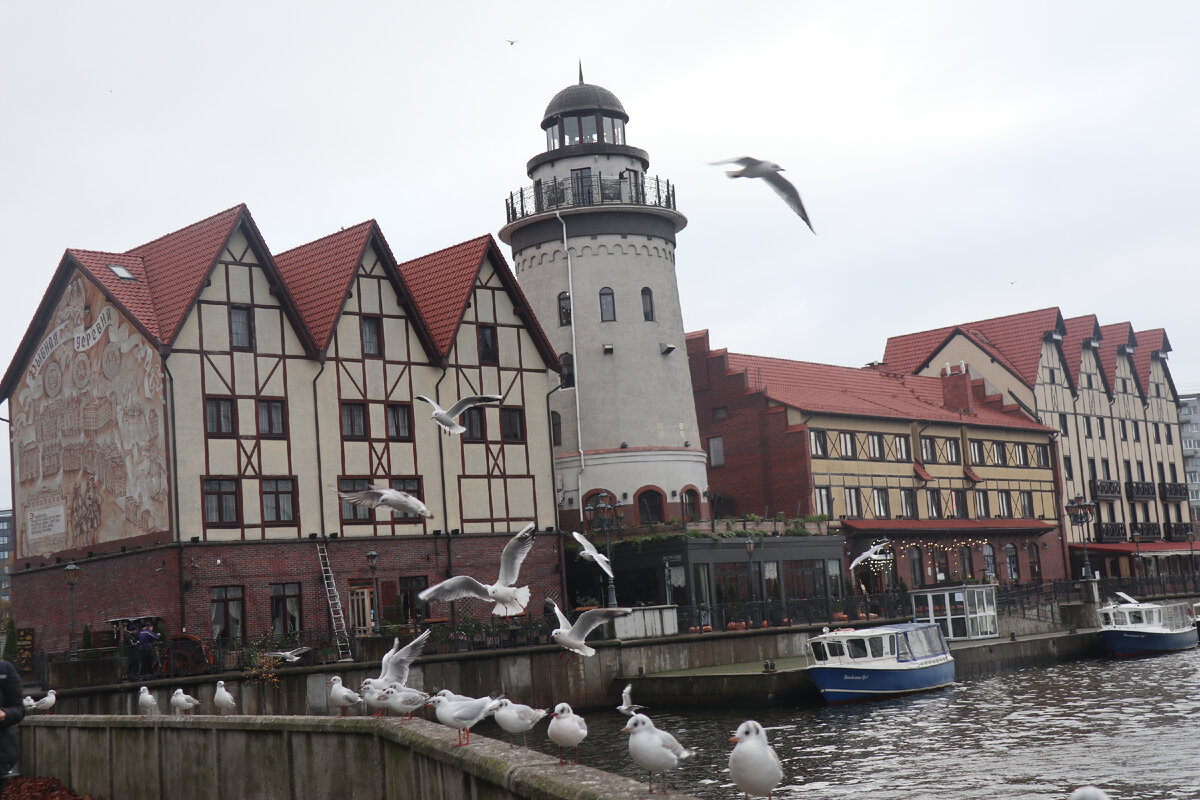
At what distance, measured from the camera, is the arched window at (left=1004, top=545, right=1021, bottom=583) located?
258 ft

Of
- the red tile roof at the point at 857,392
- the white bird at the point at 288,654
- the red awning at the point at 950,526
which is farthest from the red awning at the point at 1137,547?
the white bird at the point at 288,654

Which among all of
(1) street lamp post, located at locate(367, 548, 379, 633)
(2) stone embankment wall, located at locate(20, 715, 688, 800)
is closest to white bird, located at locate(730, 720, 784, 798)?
(2) stone embankment wall, located at locate(20, 715, 688, 800)

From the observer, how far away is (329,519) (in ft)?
158

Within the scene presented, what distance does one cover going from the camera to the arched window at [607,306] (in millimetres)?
61094

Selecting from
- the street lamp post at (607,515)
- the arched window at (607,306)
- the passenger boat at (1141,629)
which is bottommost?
the passenger boat at (1141,629)

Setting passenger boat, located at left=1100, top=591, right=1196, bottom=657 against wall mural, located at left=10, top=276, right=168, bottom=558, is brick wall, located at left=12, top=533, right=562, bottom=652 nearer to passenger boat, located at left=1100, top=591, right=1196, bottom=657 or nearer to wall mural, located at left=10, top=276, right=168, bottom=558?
wall mural, located at left=10, top=276, right=168, bottom=558

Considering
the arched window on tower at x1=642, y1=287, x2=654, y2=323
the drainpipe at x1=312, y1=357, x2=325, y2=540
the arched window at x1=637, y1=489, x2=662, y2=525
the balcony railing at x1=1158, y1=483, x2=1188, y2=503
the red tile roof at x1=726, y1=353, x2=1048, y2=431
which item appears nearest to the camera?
the drainpipe at x1=312, y1=357, x2=325, y2=540

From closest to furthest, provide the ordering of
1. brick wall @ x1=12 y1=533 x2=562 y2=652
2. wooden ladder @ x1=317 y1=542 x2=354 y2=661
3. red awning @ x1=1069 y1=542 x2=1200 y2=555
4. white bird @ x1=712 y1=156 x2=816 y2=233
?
white bird @ x1=712 y1=156 x2=816 y2=233, brick wall @ x1=12 y1=533 x2=562 y2=652, wooden ladder @ x1=317 y1=542 x2=354 y2=661, red awning @ x1=1069 y1=542 x2=1200 y2=555

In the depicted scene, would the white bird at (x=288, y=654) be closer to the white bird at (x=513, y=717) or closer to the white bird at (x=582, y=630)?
the white bird at (x=582, y=630)

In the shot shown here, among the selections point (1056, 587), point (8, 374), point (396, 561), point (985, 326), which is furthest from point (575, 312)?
point (985, 326)

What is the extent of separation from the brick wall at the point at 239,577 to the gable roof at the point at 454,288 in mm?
7306

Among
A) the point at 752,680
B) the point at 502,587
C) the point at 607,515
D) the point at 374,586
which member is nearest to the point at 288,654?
the point at 374,586

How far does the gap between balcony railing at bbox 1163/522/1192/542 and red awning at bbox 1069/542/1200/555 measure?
0.83 m

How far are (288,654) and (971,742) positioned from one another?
17970mm
